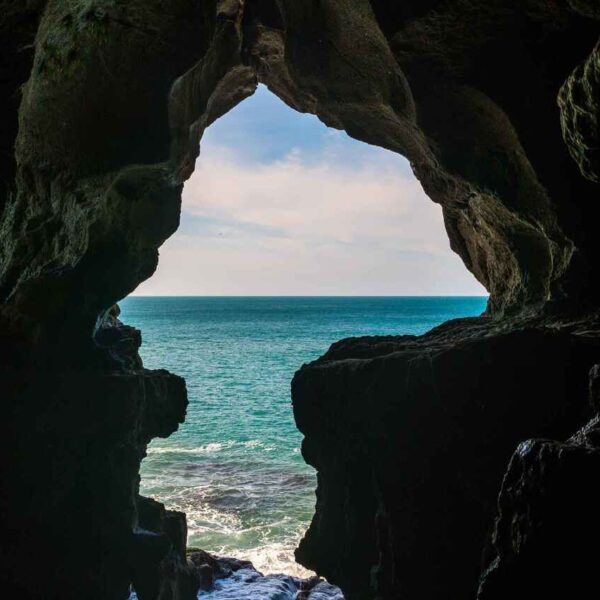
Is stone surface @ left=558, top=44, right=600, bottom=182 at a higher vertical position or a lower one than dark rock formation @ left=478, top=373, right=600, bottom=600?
higher

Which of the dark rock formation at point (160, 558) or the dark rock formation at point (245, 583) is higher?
the dark rock formation at point (160, 558)

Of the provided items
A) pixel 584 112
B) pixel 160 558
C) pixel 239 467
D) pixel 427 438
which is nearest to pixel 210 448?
pixel 239 467

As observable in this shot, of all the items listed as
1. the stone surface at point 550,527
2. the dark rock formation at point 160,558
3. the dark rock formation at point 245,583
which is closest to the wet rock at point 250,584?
the dark rock formation at point 245,583

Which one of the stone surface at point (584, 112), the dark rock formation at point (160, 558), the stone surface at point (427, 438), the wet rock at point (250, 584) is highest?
the stone surface at point (584, 112)

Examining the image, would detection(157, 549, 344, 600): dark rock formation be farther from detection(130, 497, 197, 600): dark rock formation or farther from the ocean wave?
the ocean wave

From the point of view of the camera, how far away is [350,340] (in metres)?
13.8

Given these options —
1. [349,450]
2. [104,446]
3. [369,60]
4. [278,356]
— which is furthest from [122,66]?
[278,356]

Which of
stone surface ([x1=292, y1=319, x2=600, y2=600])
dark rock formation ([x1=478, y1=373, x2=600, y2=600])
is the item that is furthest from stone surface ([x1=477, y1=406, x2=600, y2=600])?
stone surface ([x1=292, y1=319, x2=600, y2=600])

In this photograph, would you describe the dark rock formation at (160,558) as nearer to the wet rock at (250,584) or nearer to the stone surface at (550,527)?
the wet rock at (250,584)

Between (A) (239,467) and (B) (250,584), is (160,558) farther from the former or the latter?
(A) (239,467)

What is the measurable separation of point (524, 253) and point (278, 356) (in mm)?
55235

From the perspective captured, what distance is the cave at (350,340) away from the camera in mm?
8789

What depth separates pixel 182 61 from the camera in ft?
32.9

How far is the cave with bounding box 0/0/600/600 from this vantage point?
8.79 metres
